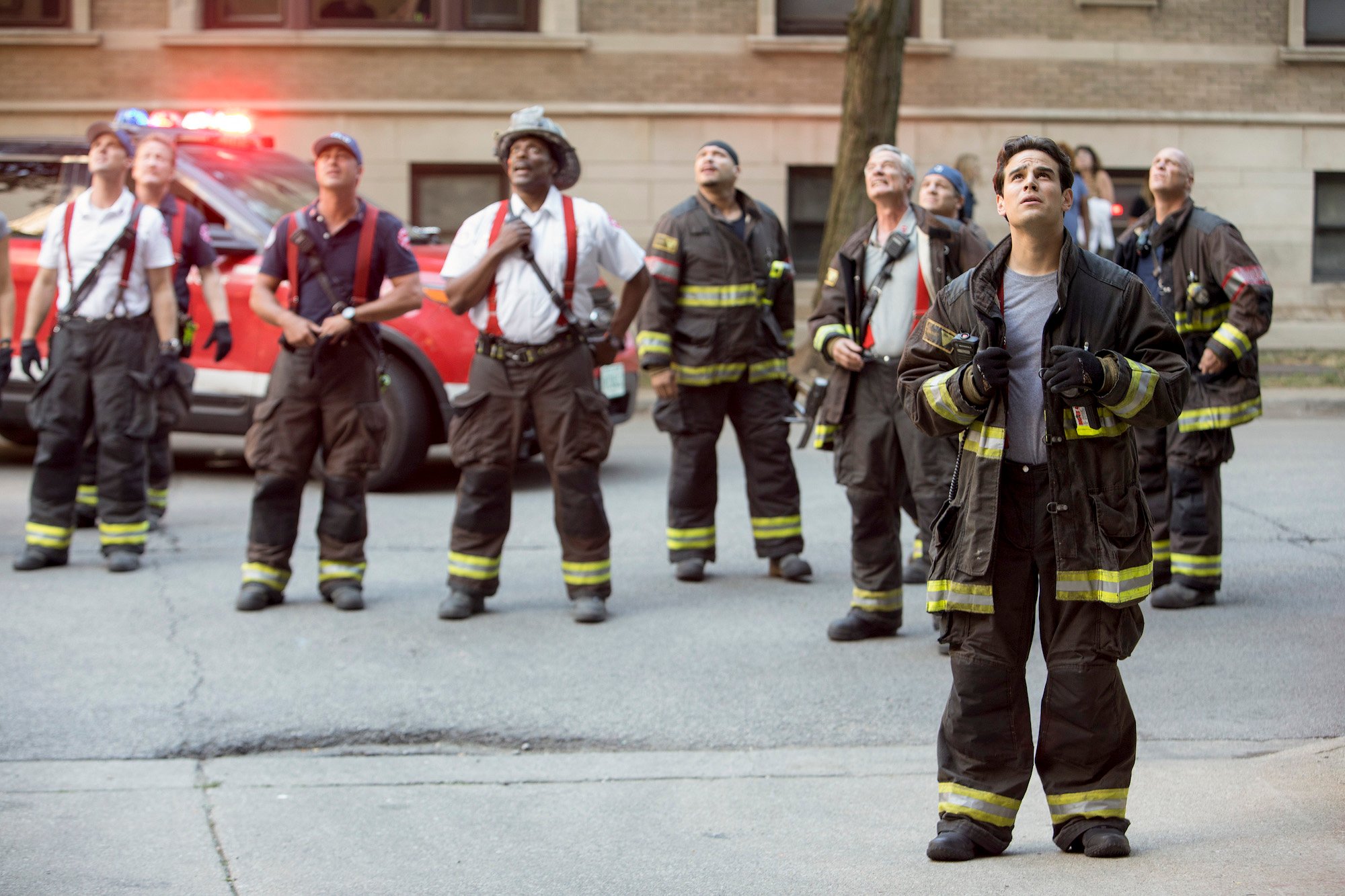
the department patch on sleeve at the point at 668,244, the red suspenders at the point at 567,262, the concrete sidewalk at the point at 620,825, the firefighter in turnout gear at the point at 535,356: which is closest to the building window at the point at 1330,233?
the department patch on sleeve at the point at 668,244

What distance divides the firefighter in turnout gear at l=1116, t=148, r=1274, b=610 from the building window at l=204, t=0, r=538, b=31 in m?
12.2

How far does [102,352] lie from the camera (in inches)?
317

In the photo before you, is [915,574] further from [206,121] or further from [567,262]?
[206,121]

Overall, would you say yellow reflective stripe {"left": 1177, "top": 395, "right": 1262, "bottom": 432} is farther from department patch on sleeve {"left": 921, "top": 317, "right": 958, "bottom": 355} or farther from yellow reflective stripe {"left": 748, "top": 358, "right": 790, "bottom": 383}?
department patch on sleeve {"left": 921, "top": 317, "right": 958, "bottom": 355}

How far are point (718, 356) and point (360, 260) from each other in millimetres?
1707

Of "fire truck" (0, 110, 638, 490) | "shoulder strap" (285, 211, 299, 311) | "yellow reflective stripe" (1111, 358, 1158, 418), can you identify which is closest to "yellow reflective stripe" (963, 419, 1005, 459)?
"yellow reflective stripe" (1111, 358, 1158, 418)

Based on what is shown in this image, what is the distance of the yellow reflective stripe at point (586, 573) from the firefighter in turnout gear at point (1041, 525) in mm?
3049

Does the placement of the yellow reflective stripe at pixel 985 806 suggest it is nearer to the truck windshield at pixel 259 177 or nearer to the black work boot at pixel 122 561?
the black work boot at pixel 122 561

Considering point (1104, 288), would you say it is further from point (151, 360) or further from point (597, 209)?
point (151, 360)

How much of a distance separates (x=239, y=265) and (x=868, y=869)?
7.06 meters

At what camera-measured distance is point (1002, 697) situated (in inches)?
167

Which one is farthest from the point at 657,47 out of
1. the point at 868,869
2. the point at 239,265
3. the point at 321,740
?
the point at 868,869

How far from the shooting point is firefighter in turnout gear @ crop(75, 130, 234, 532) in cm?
853

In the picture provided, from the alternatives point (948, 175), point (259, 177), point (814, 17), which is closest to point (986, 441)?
point (948, 175)
